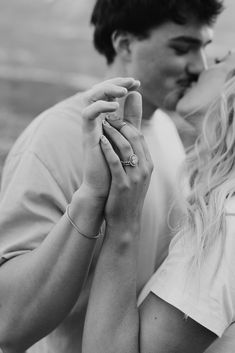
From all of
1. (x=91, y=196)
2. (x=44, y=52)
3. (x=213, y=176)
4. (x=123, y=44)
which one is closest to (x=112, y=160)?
(x=91, y=196)

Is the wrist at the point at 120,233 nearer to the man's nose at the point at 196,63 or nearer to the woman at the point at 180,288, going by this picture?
the woman at the point at 180,288

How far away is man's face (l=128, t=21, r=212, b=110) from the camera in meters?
2.45

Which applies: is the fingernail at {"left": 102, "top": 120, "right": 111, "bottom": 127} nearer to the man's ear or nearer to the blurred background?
the man's ear

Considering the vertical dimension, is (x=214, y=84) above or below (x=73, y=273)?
above

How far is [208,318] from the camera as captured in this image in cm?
168

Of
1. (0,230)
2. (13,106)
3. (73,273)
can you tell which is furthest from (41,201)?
(13,106)

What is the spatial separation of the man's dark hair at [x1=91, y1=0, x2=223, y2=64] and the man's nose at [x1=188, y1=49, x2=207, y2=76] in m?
0.11

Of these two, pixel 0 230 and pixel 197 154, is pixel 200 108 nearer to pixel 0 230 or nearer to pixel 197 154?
pixel 197 154

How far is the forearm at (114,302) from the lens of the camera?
175cm

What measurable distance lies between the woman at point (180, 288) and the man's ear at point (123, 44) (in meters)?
0.75

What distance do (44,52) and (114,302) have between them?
6164mm

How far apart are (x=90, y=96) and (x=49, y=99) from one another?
4.82m

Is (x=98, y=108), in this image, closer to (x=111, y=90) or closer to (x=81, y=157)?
(x=111, y=90)

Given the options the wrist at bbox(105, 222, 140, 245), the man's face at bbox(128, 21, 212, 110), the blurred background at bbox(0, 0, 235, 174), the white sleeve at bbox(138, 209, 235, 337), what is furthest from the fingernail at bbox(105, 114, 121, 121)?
the blurred background at bbox(0, 0, 235, 174)
